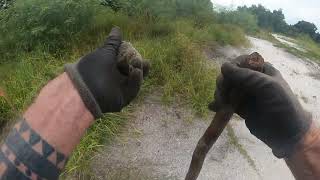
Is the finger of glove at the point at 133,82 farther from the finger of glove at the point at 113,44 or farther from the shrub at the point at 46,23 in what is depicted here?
the shrub at the point at 46,23

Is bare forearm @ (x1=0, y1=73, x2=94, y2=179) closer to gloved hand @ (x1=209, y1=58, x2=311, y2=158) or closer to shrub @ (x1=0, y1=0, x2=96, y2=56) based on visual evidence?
Answer: gloved hand @ (x1=209, y1=58, x2=311, y2=158)

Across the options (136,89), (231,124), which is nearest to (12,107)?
(231,124)

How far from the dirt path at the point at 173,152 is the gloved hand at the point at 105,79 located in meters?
2.17

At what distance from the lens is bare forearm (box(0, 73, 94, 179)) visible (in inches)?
57.2

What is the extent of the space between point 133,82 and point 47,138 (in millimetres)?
383

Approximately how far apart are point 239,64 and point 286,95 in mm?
233

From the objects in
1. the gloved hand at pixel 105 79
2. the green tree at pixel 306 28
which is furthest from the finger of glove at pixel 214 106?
the green tree at pixel 306 28

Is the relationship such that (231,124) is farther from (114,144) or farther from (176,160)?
(114,144)

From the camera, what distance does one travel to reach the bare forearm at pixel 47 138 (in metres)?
1.45

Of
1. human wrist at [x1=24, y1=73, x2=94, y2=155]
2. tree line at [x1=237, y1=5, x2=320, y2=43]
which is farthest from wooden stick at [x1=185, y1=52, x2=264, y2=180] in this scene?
tree line at [x1=237, y1=5, x2=320, y2=43]

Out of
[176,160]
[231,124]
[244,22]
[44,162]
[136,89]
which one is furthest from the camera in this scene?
[244,22]

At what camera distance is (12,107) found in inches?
187

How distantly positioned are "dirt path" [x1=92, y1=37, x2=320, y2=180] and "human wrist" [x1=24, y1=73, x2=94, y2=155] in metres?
2.27

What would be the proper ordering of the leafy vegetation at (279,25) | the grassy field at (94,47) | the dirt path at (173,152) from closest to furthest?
the dirt path at (173,152) < the grassy field at (94,47) < the leafy vegetation at (279,25)
